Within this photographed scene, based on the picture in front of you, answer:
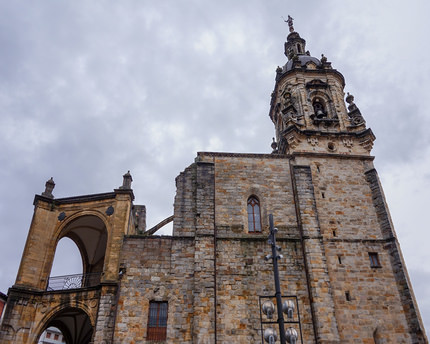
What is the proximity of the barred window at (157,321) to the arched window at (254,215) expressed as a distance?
5654 mm

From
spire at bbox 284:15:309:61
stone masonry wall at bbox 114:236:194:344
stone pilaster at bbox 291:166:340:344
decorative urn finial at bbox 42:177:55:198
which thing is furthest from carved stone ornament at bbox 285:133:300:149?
decorative urn finial at bbox 42:177:55:198

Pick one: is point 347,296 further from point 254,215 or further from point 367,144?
point 367,144

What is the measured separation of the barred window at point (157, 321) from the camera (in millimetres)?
16422

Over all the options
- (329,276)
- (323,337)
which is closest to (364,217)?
(329,276)

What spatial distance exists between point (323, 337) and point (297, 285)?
2.43 m

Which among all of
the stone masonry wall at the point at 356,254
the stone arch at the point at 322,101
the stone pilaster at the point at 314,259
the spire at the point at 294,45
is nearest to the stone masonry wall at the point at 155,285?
the stone pilaster at the point at 314,259

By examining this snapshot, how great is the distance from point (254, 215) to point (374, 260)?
6100mm

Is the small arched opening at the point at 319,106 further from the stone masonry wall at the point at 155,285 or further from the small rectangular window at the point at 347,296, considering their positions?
the stone masonry wall at the point at 155,285

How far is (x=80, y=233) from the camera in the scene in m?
22.9

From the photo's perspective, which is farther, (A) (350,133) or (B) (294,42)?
(B) (294,42)

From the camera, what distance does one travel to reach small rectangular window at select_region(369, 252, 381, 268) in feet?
60.7

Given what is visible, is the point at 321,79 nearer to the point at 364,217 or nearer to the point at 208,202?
the point at 364,217

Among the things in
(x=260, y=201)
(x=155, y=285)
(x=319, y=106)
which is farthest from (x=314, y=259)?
(x=319, y=106)

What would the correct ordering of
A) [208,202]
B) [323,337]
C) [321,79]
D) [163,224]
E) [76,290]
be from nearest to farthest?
[323,337], [76,290], [208,202], [163,224], [321,79]
